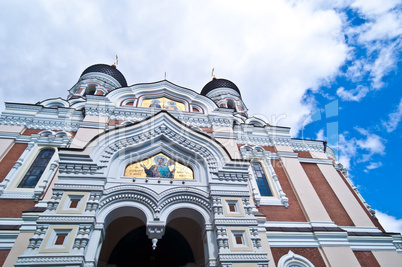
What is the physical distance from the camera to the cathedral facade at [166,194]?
20.1 feet

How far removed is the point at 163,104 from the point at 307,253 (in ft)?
28.2

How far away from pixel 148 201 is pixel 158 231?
2.85 feet

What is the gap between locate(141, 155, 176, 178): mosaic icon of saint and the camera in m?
7.68

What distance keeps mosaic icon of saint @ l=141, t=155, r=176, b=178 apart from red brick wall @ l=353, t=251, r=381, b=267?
6966 mm

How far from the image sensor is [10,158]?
9.05 m

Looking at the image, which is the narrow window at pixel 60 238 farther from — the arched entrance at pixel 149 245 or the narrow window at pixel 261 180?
the narrow window at pixel 261 180

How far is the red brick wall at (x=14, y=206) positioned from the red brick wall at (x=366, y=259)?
11.0 meters

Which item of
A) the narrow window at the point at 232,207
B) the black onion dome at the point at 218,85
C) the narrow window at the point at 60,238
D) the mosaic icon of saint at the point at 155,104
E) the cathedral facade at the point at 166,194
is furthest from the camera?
the black onion dome at the point at 218,85

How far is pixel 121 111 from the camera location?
35.7 ft

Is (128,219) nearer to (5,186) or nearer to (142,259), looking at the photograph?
(142,259)

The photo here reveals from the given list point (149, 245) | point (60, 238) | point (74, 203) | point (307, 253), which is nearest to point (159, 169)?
point (74, 203)

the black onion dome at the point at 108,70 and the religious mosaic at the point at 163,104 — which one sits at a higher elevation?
the black onion dome at the point at 108,70

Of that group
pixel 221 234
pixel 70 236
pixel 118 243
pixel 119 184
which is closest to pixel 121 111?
pixel 119 184

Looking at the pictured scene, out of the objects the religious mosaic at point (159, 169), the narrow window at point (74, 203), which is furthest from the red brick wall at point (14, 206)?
the religious mosaic at point (159, 169)
